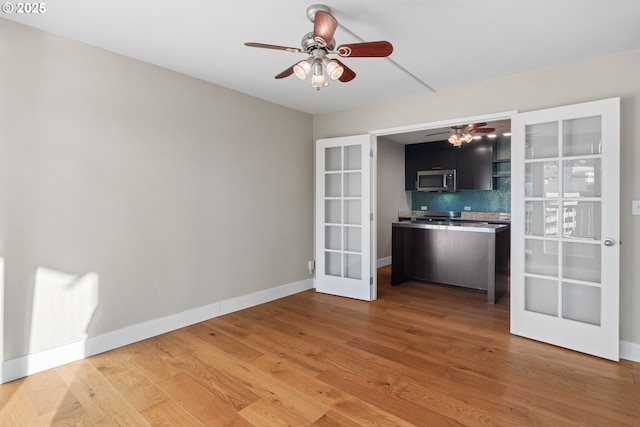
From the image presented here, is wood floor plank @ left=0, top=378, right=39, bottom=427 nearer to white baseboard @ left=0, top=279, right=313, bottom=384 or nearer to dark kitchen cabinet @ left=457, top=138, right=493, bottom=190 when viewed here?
white baseboard @ left=0, top=279, right=313, bottom=384

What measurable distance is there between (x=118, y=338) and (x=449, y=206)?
5.98 m

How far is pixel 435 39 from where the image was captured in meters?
2.53

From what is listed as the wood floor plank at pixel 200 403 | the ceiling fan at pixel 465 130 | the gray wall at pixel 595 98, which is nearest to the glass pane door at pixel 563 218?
the gray wall at pixel 595 98

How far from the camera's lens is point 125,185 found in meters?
2.85

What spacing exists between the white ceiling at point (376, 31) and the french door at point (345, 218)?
3.95 ft

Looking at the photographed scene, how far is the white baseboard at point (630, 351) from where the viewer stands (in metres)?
2.61

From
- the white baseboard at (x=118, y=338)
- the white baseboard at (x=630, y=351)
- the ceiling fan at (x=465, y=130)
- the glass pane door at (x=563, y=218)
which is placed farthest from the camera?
the ceiling fan at (x=465, y=130)

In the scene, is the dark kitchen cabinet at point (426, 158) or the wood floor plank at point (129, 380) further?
the dark kitchen cabinet at point (426, 158)

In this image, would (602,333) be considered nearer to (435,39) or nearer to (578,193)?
(578,193)

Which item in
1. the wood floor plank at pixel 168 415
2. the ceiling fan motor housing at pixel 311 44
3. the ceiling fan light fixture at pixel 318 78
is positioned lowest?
the wood floor plank at pixel 168 415

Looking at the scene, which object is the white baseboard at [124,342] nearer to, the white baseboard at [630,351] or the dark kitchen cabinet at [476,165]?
the white baseboard at [630,351]

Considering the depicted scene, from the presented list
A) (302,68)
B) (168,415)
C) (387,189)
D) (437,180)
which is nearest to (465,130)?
(437,180)

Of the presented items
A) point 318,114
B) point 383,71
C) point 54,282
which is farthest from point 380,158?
point 54,282

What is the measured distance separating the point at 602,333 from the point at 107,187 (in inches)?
163
